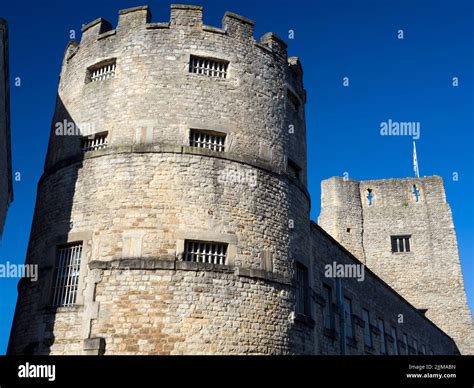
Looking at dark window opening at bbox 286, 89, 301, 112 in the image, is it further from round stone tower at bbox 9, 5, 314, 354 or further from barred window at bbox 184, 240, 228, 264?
barred window at bbox 184, 240, 228, 264

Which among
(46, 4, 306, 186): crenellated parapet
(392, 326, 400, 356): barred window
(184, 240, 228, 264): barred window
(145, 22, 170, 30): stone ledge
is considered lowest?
(392, 326, 400, 356): barred window

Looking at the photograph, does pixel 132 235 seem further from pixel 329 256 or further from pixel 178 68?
pixel 329 256

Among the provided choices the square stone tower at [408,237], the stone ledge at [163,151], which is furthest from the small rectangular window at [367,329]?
the square stone tower at [408,237]

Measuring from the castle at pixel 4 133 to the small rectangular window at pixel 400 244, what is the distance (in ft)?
85.8

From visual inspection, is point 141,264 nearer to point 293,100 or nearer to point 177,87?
point 177,87

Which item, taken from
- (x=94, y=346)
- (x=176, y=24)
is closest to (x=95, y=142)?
(x=176, y=24)

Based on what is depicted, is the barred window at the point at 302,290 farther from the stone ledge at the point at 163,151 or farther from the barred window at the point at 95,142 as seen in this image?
the barred window at the point at 95,142

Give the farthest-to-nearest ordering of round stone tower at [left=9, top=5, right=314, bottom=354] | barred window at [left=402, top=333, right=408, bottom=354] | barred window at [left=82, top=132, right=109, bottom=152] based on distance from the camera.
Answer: barred window at [left=402, top=333, right=408, bottom=354], barred window at [left=82, top=132, right=109, bottom=152], round stone tower at [left=9, top=5, right=314, bottom=354]

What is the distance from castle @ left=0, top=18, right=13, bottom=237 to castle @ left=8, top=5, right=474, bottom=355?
58.5 inches

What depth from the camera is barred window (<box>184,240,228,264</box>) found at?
42.8ft

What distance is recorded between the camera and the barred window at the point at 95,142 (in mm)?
14633

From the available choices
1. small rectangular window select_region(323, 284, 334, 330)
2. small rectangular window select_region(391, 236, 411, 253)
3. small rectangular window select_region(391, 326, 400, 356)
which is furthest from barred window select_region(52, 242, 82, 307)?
small rectangular window select_region(391, 236, 411, 253)
